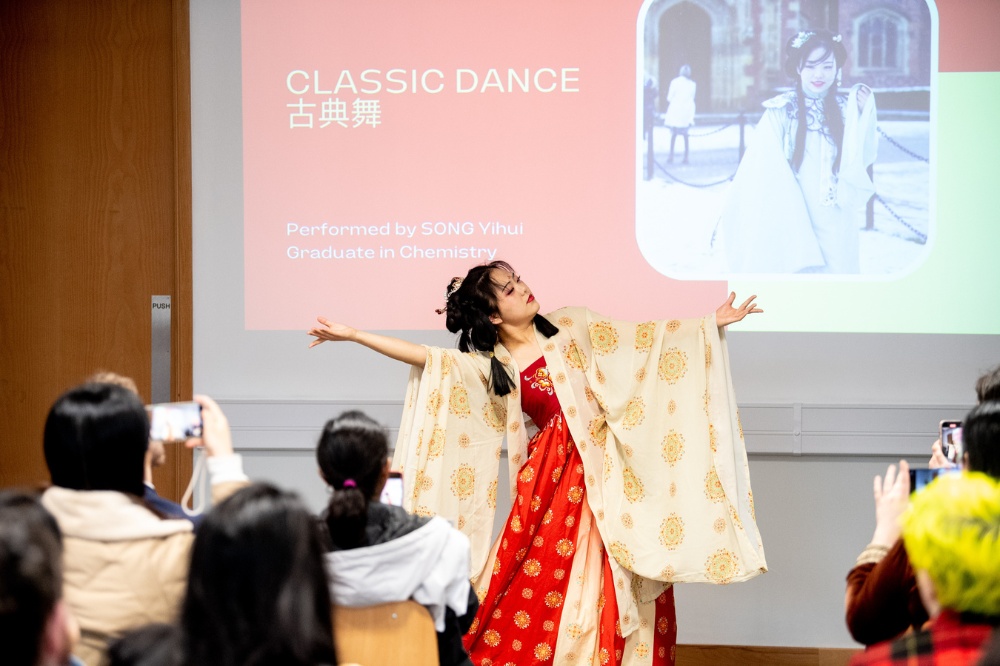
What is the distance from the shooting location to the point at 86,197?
354 cm

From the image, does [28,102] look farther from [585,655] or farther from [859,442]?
[859,442]

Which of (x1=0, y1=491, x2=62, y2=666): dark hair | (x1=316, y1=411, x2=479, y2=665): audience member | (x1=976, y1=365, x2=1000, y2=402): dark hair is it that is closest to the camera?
(x1=0, y1=491, x2=62, y2=666): dark hair

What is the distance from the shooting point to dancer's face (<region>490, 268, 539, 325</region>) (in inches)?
112

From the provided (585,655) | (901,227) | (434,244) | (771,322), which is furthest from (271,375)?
(901,227)

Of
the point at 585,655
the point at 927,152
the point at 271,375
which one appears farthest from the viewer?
the point at 271,375

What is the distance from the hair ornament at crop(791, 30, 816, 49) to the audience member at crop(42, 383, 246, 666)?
254 cm

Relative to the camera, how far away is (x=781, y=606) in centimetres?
336

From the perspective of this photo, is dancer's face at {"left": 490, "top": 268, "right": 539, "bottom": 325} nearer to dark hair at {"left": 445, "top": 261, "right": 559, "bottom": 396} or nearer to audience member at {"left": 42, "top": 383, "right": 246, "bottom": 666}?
dark hair at {"left": 445, "top": 261, "right": 559, "bottom": 396}

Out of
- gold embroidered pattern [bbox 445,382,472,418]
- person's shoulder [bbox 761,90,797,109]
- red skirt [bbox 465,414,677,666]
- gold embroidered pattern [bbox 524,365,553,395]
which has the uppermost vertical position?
person's shoulder [bbox 761,90,797,109]

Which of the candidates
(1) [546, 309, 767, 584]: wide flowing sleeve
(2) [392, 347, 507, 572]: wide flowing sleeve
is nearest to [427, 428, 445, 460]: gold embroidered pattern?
(2) [392, 347, 507, 572]: wide flowing sleeve

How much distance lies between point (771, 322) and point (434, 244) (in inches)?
47.3

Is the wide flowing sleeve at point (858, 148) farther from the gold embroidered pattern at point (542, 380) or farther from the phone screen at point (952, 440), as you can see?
the phone screen at point (952, 440)

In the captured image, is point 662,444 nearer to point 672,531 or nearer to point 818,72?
point 672,531

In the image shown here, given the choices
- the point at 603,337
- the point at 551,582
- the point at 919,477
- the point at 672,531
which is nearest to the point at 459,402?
the point at 603,337
